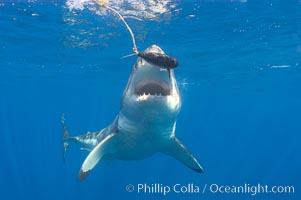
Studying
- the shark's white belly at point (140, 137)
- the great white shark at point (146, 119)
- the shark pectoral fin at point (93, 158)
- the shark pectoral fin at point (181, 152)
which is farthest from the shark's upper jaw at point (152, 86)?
the shark pectoral fin at point (181, 152)

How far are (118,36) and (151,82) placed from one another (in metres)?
13.5

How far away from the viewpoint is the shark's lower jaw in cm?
523

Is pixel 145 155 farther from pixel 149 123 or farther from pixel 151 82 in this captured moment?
pixel 151 82

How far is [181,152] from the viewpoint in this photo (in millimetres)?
8266

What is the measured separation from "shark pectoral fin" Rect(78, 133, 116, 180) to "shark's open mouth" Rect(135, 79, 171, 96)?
2.23m

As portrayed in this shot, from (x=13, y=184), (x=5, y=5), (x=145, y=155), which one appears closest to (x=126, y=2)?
(x=5, y=5)

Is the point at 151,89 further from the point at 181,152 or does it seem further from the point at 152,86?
the point at 181,152

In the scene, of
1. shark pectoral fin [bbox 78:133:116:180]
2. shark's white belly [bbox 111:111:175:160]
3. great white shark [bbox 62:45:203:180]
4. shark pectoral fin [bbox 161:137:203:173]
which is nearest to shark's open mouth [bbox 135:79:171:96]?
great white shark [bbox 62:45:203:180]

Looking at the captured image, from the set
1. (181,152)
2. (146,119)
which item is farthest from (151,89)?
(181,152)

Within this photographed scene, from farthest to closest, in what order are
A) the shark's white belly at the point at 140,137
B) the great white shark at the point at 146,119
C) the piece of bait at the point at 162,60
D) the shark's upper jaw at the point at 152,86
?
1. the shark's white belly at the point at 140,137
2. the great white shark at the point at 146,119
3. the shark's upper jaw at the point at 152,86
4. the piece of bait at the point at 162,60

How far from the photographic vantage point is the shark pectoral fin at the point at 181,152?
314 inches

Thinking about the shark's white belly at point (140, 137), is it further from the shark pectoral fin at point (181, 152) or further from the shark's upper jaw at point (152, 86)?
the shark's upper jaw at point (152, 86)

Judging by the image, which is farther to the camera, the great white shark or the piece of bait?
the great white shark

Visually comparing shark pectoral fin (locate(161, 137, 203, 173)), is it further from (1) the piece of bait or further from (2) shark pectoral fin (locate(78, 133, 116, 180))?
(1) the piece of bait
